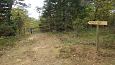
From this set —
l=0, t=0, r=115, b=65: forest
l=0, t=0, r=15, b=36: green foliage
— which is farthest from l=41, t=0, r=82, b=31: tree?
l=0, t=0, r=15, b=36: green foliage

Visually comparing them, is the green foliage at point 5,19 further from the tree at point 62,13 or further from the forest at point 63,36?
the tree at point 62,13

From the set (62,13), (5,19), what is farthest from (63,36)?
(62,13)

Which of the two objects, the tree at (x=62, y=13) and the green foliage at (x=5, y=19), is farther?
the tree at (x=62, y=13)

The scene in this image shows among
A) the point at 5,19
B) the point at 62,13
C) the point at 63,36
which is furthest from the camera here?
the point at 62,13

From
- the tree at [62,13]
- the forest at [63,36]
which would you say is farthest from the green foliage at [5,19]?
the tree at [62,13]

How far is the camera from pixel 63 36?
1886 centimetres

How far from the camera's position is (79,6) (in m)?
27.9

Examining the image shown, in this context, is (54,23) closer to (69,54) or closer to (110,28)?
(110,28)

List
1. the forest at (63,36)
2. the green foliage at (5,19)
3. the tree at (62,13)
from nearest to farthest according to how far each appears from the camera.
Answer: the forest at (63,36), the green foliage at (5,19), the tree at (62,13)

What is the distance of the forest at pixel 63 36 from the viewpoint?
892cm

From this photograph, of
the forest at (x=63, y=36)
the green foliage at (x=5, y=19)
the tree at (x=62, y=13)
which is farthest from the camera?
the tree at (x=62, y=13)

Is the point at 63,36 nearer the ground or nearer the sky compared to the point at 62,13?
nearer the ground

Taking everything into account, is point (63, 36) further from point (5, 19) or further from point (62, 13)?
point (62, 13)

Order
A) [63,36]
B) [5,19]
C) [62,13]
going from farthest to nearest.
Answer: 1. [62,13]
2. [5,19]
3. [63,36]
